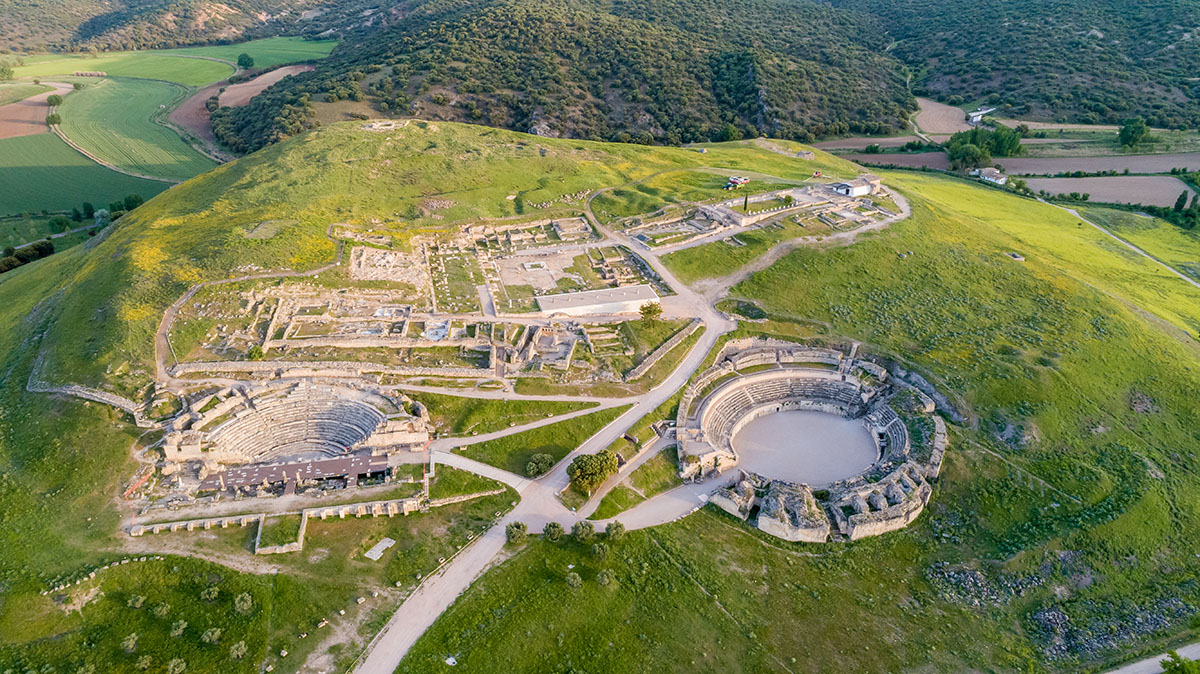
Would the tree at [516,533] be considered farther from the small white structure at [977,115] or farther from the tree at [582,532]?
the small white structure at [977,115]

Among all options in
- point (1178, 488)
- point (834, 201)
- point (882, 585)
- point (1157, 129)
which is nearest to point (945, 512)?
point (882, 585)

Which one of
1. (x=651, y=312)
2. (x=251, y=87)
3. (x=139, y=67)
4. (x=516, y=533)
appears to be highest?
(x=651, y=312)

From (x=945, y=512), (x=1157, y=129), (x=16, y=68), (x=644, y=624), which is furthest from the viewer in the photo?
(x=16, y=68)

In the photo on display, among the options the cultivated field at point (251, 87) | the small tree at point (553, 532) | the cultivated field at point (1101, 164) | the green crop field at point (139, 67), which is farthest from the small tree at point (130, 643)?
the green crop field at point (139, 67)

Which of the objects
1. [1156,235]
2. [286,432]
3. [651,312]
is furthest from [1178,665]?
[1156,235]

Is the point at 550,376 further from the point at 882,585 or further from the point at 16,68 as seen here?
the point at 16,68

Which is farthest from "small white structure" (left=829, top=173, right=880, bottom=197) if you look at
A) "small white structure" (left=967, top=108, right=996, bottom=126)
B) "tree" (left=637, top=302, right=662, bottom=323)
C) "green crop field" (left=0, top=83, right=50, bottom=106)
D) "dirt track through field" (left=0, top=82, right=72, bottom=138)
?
"green crop field" (left=0, top=83, right=50, bottom=106)

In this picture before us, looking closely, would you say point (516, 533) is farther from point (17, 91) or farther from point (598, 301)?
point (17, 91)
